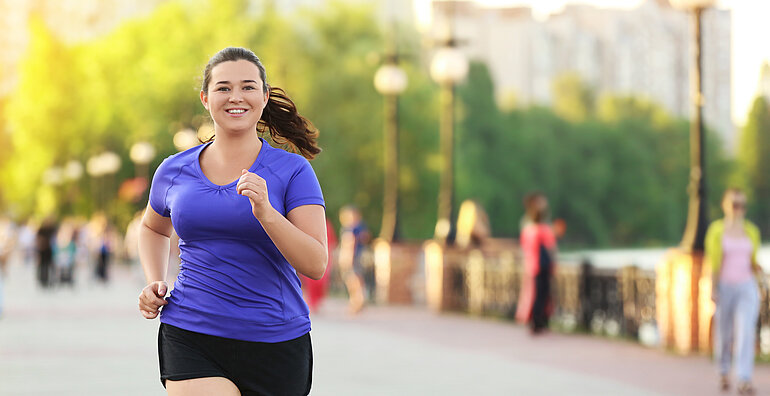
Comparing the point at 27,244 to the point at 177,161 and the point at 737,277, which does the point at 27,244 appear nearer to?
the point at 737,277

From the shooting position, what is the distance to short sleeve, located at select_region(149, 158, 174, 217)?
401cm

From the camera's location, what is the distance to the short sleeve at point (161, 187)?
401 centimetres

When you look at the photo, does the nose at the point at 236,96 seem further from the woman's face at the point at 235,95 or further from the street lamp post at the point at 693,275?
the street lamp post at the point at 693,275

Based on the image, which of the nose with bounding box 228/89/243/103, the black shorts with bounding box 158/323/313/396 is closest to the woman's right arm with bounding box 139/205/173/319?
the black shorts with bounding box 158/323/313/396

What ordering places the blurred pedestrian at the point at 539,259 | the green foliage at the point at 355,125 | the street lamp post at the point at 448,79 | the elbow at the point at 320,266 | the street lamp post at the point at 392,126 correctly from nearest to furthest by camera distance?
the elbow at the point at 320,266
the blurred pedestrian at the point at 539,259
the street lamp post at the point at 448,79
the street lamp post at the point at 392,126
the green foliage at the point at 355,125

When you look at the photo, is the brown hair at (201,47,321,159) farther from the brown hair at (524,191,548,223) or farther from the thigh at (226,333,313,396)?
the brown hair at (524,191,548,223)

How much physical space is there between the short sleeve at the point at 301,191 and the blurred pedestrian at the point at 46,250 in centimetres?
2550

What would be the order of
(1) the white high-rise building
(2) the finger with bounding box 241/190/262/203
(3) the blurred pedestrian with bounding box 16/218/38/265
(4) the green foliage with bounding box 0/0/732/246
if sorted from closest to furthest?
(2) the finger with bounding box 241/190/262/203 < (4) the green foliage with bounding box 0/0/732/246 < (3) the blurred pedestrian with bounding box 16/218/38/265 < (1) the white high-rise building

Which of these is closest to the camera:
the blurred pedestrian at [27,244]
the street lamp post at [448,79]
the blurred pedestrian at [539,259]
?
the blurred pedestrian at [539,259]

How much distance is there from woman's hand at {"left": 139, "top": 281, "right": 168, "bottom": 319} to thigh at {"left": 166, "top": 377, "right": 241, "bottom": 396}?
0.24 metres

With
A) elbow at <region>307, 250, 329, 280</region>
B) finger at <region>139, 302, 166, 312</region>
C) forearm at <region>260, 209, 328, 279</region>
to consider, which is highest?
forearm at <region>260, 209, 328, 279</region>

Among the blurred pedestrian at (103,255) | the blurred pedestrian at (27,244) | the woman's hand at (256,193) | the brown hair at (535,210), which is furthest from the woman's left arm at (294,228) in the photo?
the blurred pedestrian at (27,244)

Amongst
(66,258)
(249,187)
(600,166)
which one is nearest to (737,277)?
(249,187)

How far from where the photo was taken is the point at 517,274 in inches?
741
